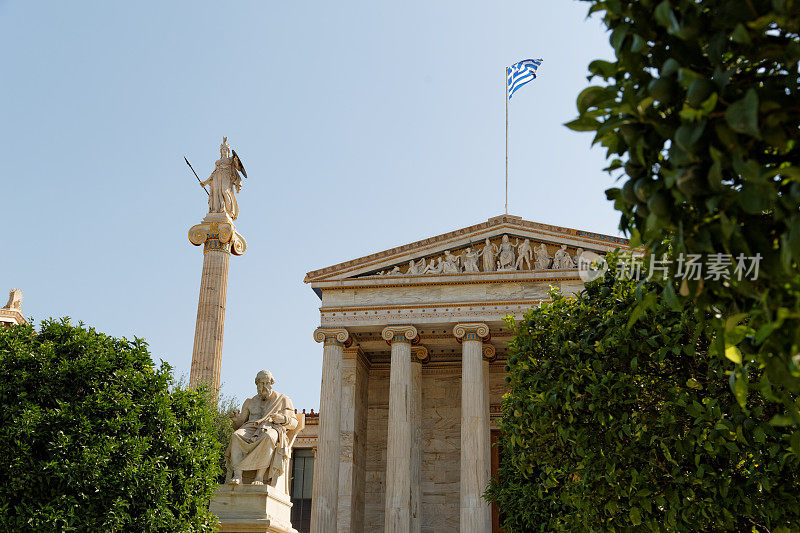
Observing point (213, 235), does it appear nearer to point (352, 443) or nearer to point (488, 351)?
point (352, 443)

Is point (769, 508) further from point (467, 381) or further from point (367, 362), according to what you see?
point (367, 362)

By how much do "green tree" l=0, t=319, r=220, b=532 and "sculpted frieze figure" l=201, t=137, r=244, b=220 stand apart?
717 inches

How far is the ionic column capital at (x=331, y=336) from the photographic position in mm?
31281

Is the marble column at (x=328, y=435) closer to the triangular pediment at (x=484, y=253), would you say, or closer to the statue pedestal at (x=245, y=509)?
the triangular pediment at (x=484, y=253)

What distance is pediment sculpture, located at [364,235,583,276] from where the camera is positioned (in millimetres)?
30984

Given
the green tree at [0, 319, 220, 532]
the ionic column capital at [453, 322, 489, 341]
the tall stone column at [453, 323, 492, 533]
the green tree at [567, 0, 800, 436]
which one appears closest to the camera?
the green tree at [567, 0, 800, 436]

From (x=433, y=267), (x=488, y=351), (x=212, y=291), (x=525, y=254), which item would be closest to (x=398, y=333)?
(x=433, y=267)

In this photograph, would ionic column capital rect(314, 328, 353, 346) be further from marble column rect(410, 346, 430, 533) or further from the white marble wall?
the white marble wall

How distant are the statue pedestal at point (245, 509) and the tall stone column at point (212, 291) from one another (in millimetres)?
12754

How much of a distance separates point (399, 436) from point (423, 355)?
156 inches

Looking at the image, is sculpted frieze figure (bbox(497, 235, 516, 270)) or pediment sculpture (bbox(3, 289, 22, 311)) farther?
pediment sculpture (bbox(3, 289, 22, 311))

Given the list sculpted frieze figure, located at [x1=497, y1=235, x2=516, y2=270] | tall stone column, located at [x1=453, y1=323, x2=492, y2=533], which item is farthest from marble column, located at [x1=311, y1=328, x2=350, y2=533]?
sculpted frieze figure, located at [x1=497, y1=235, x2=516, y2=270]

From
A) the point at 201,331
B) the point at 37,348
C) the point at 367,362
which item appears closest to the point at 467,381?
the point at 367,362

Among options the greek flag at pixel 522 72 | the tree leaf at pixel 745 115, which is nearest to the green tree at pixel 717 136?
the tree leaf at pixel 745 115
